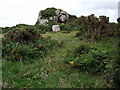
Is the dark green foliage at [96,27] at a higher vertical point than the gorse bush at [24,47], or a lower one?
higher

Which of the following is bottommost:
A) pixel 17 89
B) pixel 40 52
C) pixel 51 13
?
pixel 17 89

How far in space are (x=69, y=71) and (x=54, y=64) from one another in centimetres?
131

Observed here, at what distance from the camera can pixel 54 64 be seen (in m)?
10.2

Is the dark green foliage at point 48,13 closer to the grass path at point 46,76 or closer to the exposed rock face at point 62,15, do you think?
the exposed rock face at point 62,15

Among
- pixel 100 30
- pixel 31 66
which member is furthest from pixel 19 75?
pixel 100 30

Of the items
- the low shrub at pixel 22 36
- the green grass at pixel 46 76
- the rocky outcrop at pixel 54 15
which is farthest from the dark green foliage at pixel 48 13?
the green grass at pixel 46 76

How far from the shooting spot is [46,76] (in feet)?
28.0

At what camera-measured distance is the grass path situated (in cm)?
759

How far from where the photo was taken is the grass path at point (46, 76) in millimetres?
7586

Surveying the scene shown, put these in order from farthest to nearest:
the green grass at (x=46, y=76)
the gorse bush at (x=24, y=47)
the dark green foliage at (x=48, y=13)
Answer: the dark green foliage at (x=48, y=13) < the gorse bush at (x=24, y=47) < the green grass at (x=46, y=76)

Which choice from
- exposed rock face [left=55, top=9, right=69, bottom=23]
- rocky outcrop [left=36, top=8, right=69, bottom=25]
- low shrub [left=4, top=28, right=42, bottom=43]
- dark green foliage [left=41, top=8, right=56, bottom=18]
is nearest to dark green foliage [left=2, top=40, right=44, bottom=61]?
low shrub [left=4, top=28, right=42, bottom=43]

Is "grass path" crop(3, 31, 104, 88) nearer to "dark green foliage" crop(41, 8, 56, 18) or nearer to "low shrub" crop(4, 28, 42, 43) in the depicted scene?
"low shrub" crop(4, 28, 42, 43)

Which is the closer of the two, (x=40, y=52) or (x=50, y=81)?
(x=50, y=81)

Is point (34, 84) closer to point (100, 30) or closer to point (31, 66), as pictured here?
point (31, 66)
